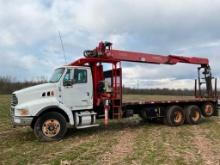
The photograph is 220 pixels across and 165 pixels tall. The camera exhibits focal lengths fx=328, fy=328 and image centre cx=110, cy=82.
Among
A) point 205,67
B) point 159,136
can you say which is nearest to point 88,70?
point 159,136

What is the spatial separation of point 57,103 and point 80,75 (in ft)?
5.06

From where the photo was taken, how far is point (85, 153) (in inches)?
368

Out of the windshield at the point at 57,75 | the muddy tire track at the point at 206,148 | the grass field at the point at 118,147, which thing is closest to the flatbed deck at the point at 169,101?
the grass field at the point at 118,147

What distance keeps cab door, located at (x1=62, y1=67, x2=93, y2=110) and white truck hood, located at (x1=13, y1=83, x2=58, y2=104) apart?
51 cm

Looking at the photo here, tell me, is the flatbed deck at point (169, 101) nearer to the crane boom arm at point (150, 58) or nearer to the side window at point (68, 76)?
the crane boom arm at point (150, 58)

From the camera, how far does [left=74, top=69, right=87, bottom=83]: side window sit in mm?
12672

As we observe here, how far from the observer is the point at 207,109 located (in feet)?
55.7

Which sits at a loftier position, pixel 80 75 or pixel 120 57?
pixel 120 57

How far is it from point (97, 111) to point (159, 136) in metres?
2.88

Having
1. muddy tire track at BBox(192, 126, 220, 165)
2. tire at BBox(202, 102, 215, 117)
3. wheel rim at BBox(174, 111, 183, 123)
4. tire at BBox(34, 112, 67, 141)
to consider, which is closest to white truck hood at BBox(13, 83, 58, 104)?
tire at BBox(34, 112, 67, 141)

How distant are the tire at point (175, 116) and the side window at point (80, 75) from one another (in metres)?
4.79

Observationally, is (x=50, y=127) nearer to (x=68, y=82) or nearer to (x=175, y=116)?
(x=68, y=82)

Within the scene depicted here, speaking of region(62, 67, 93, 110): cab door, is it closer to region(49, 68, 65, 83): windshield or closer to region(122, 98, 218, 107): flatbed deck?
region(49, 68, 65, 83): windshield

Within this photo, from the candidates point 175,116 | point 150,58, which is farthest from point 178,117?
point 150,58
